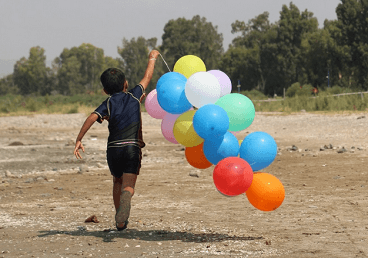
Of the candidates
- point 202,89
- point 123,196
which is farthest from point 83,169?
point 202,89

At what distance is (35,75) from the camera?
105m

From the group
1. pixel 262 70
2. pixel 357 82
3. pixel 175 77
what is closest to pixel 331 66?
pixel 357 82

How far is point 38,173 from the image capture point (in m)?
11.5

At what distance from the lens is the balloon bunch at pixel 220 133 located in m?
5.37

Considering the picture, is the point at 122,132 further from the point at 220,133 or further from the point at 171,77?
the point at 220,133

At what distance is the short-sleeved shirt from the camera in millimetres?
5699

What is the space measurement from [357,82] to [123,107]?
43138 mm

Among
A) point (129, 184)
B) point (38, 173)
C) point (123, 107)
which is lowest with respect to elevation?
point (38, 173)

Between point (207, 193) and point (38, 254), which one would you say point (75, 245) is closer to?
point (38, 254)

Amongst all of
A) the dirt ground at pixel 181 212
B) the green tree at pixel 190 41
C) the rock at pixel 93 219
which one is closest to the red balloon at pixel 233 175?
the dirt ground at pixel 181 212

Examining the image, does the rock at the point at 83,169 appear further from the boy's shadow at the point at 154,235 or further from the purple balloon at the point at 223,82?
the purple balloon at the point at 223,82

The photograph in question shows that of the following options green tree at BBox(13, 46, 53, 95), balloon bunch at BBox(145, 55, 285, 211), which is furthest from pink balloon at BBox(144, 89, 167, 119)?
green tree at BBox(13, 46, 53, 95)

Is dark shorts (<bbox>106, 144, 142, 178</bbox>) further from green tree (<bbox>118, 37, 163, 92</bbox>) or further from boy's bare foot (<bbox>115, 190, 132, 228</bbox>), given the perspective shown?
green tree (<bbox>118, 37, 163, 92</bbox>)

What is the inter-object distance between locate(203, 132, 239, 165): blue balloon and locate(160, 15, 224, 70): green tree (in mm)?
75433
